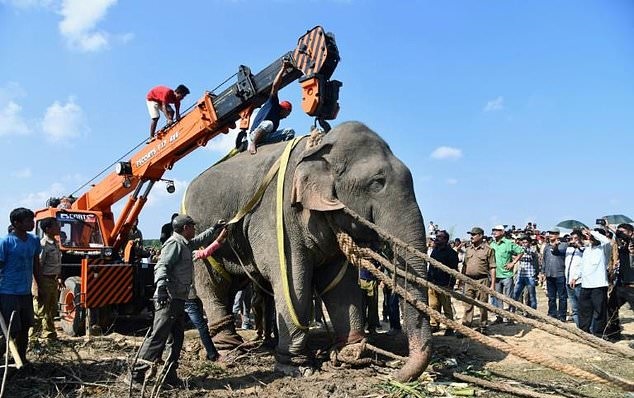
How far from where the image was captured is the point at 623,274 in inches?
376

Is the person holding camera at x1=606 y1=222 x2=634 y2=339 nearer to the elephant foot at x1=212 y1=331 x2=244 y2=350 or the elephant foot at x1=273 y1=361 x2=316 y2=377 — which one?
the elephant foot at x1=273 y1=361 x2=316 y2=377

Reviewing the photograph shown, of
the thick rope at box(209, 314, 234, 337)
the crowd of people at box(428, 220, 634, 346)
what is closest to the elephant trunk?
the crowd of people at box(428, 220, 634, 346)

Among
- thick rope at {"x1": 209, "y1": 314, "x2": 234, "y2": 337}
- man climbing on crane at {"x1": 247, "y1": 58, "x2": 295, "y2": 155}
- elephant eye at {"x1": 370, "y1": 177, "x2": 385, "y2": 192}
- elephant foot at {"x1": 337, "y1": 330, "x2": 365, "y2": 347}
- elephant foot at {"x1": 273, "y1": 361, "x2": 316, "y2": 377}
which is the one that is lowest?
elephant foot at {"x1": 273, "y1": 361, "x2": 316, "y2": 377}

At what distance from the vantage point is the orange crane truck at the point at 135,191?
293 inches

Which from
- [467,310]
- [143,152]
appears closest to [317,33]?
[143,152]

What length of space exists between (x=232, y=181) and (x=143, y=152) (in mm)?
2600

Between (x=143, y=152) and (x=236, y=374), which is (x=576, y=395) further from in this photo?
(x=143, y=152)

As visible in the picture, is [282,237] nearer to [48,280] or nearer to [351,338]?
[351,338]

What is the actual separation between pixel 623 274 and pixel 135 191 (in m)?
8.03

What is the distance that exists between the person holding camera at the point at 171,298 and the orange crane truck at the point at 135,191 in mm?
2350

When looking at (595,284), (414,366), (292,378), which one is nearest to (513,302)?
(414,366)

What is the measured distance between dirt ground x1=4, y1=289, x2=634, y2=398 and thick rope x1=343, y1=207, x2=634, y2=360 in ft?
1.68

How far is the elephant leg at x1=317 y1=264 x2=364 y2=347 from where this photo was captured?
6980 millimetres

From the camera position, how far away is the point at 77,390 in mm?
5820
